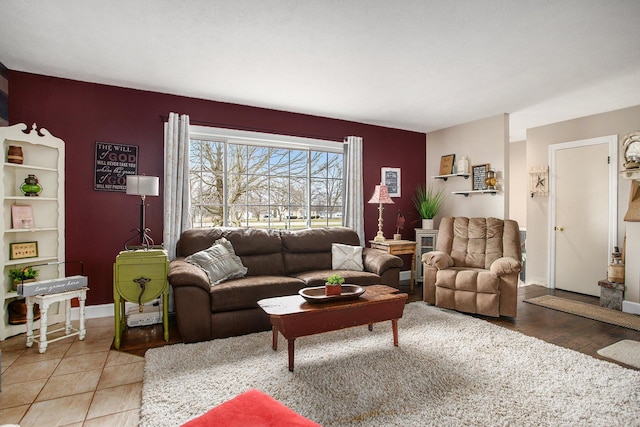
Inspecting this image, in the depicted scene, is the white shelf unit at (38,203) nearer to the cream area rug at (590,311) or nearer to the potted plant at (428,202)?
the potted plant at (428,202)

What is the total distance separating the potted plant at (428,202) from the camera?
17.0ft

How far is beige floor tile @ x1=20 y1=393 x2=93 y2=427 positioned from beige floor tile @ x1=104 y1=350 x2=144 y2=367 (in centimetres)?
43

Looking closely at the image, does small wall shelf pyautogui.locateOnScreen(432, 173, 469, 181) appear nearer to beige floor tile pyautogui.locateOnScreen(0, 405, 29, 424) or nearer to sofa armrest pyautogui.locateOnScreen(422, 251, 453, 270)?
sofa armrest pyautogui.locateOnScreen(422, 251, 453, 270)

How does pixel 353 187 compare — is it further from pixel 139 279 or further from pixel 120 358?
pixel 120 358

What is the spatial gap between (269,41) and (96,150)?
2251mm

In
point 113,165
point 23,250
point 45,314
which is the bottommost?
point 45,314

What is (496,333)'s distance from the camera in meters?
3.01

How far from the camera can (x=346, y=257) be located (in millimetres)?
4023

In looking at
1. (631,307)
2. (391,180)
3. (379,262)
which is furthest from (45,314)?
(631,307)

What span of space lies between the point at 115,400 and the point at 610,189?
570cm

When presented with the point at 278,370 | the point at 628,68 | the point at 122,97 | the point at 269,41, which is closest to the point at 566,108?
the point at 628,68

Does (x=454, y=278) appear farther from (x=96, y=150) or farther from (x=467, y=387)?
(x=96, y=150)

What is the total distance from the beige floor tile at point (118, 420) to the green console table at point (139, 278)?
1.04 metres

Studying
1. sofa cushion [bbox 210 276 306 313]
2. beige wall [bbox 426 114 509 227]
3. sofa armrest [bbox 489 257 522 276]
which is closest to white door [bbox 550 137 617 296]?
beige wall [bbox 426 114 509 227]
